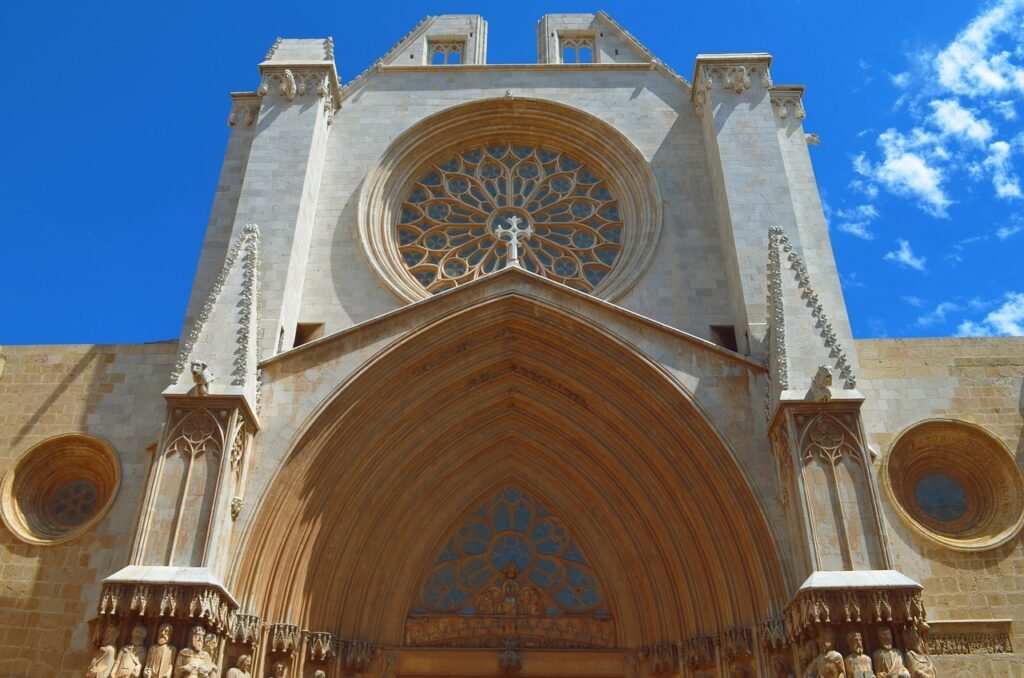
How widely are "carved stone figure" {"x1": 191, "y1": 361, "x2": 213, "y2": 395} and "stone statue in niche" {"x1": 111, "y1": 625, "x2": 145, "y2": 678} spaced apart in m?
2.41

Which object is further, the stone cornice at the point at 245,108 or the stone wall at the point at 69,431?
the stone cornice at the point at 245,108

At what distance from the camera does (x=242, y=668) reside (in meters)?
8.99

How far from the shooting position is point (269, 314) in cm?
1141

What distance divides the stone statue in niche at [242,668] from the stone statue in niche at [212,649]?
0.45ft

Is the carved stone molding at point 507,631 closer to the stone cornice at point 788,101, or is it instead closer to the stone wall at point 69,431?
the stone wall at point 69,431

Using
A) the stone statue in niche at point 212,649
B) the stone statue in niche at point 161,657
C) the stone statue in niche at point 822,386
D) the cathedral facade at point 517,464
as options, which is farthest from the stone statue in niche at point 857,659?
the stone statue in niche at point 161,657

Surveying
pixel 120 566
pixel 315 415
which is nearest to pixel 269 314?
pixel 315 415

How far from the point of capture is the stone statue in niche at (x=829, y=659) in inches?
315

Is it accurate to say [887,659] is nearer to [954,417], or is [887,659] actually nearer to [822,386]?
[822,386]

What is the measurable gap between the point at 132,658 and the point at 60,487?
4.14 m

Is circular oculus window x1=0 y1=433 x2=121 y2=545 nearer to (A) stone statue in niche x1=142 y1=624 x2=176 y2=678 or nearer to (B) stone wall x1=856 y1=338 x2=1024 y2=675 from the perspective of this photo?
(A) stone statue in niche x1=142 y1=624 x2=176 y2=678

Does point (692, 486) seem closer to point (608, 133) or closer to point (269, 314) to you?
point (269, 314)

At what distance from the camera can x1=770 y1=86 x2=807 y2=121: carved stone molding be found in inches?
568

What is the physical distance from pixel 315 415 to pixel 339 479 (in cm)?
79
